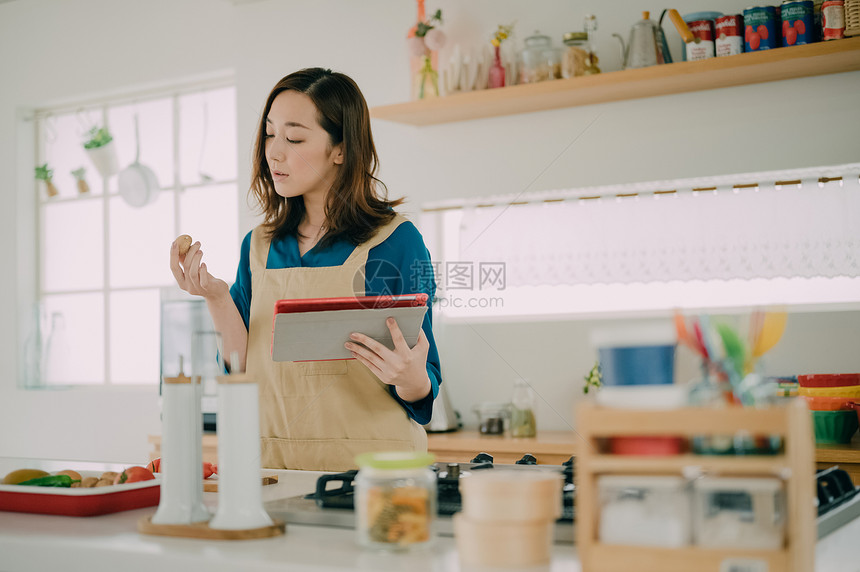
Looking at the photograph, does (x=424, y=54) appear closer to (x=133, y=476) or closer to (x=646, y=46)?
(x=646, y=46)

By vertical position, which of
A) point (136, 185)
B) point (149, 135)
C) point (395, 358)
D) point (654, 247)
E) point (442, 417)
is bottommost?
point (442, 417)

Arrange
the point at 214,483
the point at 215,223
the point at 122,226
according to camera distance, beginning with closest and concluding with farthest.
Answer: the point at 214,483 < the point at 215,223 < the point at 122,226

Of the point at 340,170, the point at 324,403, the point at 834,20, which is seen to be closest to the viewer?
the point at 324,403

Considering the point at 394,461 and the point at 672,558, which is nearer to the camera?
the point at 672,558

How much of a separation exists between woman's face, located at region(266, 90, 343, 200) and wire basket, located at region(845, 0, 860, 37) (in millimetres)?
1867

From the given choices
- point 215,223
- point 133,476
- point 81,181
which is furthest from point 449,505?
point 81,181

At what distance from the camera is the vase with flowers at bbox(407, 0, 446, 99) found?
11.7 feet

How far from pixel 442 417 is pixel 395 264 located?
5.57 ft

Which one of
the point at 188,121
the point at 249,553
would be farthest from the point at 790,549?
the point at 188,121

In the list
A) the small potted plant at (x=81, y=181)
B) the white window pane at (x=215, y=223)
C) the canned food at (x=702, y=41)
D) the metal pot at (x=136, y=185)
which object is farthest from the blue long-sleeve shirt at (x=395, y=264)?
the small potted plant at (x=81, y=181)

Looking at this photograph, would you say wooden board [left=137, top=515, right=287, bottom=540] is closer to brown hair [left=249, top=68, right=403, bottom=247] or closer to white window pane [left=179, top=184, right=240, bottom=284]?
brown hair [left=249, top=68, right=403, bottom=247]

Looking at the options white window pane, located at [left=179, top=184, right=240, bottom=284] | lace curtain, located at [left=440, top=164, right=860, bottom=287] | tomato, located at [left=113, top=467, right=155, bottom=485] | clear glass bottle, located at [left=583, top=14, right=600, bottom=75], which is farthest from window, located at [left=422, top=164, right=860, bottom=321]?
tomato, located at [left=113, top=467, right=155, bottom=485]

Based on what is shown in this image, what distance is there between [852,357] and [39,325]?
164 inches

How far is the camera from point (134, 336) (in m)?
4.73
